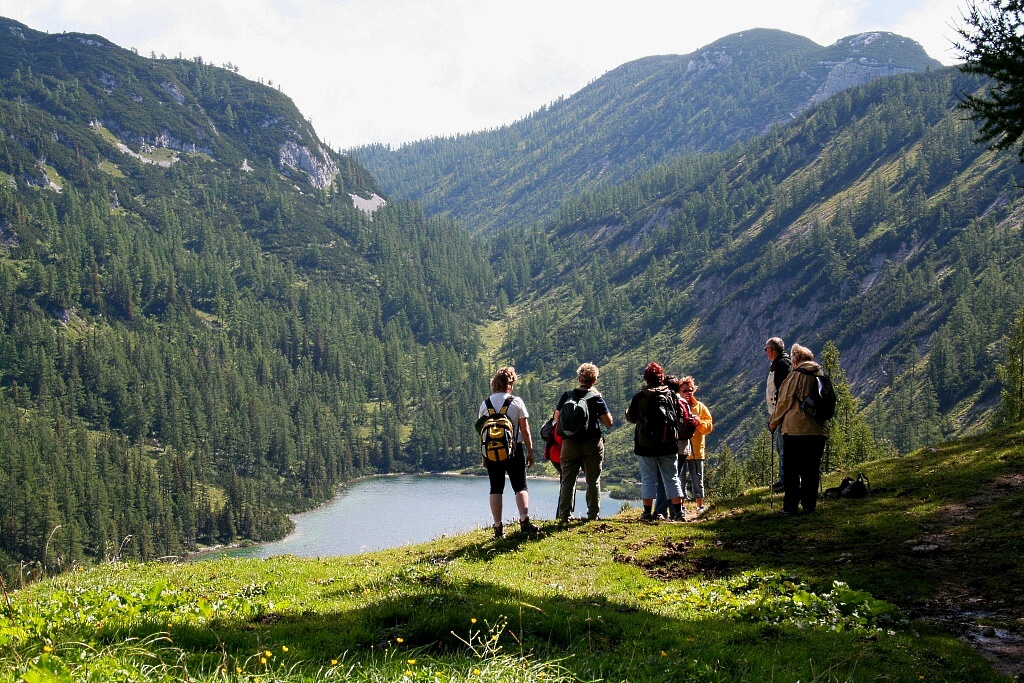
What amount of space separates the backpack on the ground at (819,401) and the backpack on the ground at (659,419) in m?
2.36

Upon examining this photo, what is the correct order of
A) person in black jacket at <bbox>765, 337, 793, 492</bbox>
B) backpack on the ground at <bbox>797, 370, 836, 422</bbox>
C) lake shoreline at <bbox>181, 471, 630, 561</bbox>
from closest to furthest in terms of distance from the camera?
1. backpack on the ground at <bbox>797, 370, 836, 422</bbox>
2. person in black jacket at <bbox>765, 337, 793, 492</bbox>
3. lake shoreline at <bbox>181, 471, 630, 561</bbox>

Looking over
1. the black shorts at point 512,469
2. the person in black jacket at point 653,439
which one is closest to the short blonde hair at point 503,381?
the black shorts at point 512,469

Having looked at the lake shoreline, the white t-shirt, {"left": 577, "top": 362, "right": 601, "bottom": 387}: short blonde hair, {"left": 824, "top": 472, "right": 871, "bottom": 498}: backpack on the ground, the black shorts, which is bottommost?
the lake shoreline

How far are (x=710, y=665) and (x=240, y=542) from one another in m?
167

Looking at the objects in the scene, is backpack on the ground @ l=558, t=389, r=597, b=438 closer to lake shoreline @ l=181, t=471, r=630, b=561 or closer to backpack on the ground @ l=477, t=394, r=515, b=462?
backpack on the ground @ l=477, t=394, r=515, b=462

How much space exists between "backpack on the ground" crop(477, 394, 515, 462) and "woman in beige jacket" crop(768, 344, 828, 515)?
5197 millimetres

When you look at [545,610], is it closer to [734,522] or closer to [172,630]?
[172,630]

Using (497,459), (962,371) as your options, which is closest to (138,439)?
(962,371)

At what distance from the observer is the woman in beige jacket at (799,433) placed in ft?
47.5

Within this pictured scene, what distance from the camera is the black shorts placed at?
45.6ft

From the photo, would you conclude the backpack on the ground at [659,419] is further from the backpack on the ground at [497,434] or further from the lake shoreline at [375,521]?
the lake shoreline at [375,521]

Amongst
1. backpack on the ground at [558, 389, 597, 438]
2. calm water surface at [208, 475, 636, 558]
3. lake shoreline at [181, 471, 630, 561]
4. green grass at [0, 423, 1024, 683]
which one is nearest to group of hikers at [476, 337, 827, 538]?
backpack on the ground at [558, 389, 597, 438]

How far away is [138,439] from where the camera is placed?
649ft

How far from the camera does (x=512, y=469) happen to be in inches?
550
